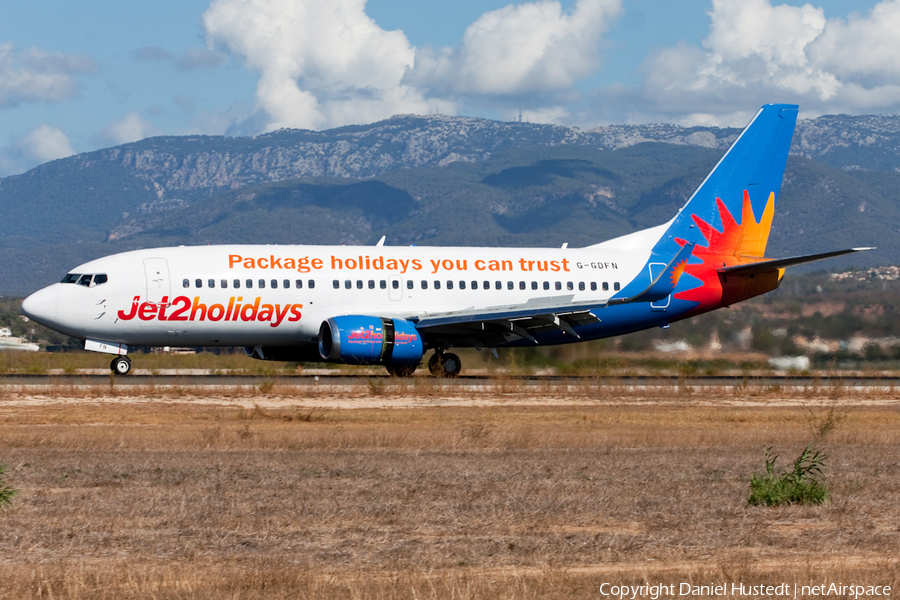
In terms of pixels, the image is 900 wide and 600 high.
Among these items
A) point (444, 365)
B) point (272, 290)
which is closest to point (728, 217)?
point (444, 365)

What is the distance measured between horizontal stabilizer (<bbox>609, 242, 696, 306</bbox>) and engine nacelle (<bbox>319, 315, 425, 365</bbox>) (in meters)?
7.55

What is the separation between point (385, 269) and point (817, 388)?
1351cm

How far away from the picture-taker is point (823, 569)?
10.2 m

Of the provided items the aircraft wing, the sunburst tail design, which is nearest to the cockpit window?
the aircraft wing

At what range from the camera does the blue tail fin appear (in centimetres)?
4081

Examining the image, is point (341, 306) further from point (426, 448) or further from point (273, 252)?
point (426, 448)

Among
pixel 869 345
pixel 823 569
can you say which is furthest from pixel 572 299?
pixel 823 569

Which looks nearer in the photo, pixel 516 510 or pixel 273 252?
pixel 516 510

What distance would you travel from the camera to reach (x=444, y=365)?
37469mm

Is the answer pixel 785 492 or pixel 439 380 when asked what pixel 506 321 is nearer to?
pixel 439 380

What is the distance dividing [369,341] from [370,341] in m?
0.04

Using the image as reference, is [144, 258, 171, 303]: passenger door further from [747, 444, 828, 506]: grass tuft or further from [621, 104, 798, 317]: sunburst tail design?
[747, 444, 828, 506]: grass tuft

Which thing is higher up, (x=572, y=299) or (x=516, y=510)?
(x=572, y=299)

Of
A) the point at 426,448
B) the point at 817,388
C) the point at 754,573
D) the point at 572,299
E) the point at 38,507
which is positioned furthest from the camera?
the point at 572,299
